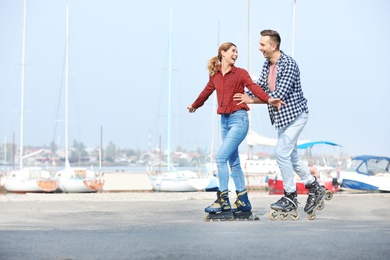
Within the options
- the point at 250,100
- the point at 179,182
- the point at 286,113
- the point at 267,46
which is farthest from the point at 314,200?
the point at 179,182

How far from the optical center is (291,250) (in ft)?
19.9

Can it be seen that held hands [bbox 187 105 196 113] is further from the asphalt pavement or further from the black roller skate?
the black roller skate

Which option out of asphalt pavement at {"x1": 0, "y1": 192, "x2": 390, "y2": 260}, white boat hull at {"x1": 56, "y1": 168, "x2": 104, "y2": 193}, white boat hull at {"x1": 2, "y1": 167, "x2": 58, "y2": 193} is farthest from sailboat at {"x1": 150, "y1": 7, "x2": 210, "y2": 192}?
asphalt pavement at {"x1": 0, "y1": 192, "x2": 390, "y2": 260}

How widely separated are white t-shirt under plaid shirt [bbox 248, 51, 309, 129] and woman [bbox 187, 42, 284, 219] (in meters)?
0.21

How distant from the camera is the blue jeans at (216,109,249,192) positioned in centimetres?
964

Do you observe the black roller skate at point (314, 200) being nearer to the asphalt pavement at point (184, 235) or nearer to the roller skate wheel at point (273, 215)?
the asphalt pavement at point (184, 235)

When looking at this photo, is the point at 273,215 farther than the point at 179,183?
No

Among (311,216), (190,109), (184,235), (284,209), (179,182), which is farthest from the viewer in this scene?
(179,182)

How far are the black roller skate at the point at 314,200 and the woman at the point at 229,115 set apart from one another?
2.05 feet

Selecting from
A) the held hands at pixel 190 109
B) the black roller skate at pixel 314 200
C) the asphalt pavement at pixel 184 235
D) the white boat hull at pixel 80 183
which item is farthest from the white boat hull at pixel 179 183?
the black roller skate at pixel 314 200

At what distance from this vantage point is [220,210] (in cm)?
948

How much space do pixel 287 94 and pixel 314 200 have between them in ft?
Answer: 3.79

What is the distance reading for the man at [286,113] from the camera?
942cm

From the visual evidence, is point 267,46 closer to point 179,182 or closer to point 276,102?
point 276,102
